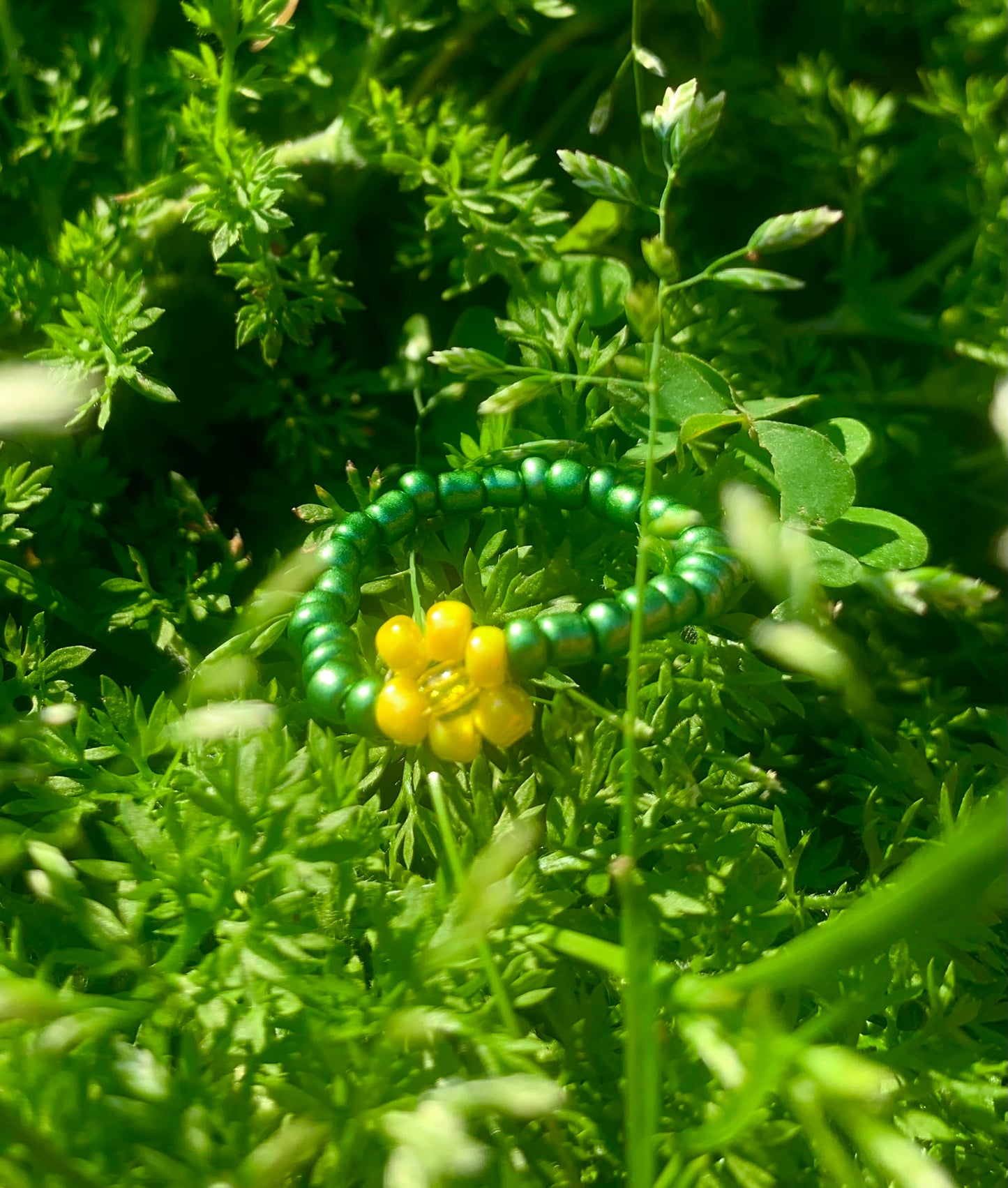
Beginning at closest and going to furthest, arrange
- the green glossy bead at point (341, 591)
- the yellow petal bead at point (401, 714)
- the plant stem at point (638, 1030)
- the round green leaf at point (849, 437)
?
the plant stem at point (638, 1030) → the yellow petal bead at point (401, 714) → the green glossy bead at point (341, 591) → the round green leaf at point (849, 437)

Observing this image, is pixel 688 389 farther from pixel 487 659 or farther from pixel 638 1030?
pixel 638 1030

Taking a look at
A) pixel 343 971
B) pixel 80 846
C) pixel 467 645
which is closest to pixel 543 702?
pixel 467 645

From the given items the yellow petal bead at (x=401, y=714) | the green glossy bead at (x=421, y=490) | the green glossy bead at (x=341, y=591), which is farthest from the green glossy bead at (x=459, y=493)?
the yellow petal bead at (x=401, y=714)

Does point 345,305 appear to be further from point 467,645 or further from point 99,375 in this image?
point 467,645

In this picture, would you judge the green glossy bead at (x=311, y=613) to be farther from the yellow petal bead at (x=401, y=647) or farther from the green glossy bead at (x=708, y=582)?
the green glossy bead at (x=708, y=582)

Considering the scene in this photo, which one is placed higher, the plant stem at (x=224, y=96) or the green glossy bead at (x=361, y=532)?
the plant stem at (x=224, y=96)

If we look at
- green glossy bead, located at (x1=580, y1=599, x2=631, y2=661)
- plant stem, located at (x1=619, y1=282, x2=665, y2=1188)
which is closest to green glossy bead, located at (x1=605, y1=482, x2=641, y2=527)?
green glossy bead, located at (x1=580, y1=599, x2=631, y2=661)
